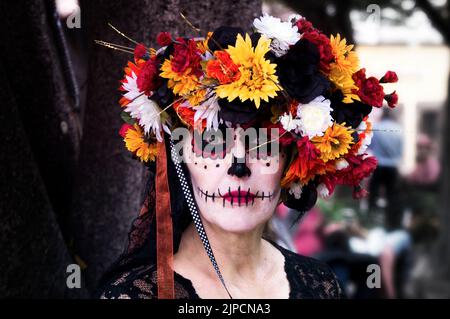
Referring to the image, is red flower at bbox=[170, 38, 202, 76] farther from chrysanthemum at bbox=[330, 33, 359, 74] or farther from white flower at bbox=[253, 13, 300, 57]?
chrysanthemum at bbox=[330, 33, 359, 74]

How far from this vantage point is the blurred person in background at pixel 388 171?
921cm

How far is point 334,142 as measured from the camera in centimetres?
239

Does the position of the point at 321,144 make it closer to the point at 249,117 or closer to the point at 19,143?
the point at 249,117

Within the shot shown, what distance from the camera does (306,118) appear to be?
2.33m

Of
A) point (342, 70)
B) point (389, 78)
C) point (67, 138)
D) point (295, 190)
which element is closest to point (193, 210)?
point (295, 190)

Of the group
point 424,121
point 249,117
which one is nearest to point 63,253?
point 249,117

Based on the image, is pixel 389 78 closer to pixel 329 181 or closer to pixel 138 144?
pixel 329 181

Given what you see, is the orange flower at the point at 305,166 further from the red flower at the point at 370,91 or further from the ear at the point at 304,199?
the red flower at the point at 370,91

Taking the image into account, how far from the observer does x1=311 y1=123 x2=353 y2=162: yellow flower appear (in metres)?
2.37

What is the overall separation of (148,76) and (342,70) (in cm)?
66

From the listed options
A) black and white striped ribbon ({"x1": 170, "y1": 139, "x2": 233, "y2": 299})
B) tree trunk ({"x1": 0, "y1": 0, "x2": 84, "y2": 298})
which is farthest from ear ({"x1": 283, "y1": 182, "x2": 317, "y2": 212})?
tree trunk ({"x1": 0, "y1": 0, "x2": 84, "y2": 298})

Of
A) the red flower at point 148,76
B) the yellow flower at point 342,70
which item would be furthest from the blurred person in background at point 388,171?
the red flower at point 148,76

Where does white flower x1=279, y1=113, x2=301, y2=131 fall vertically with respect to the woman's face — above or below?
above

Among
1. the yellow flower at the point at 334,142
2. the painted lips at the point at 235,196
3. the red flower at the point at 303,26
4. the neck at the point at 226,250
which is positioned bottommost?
the neck at the point at 226,250
